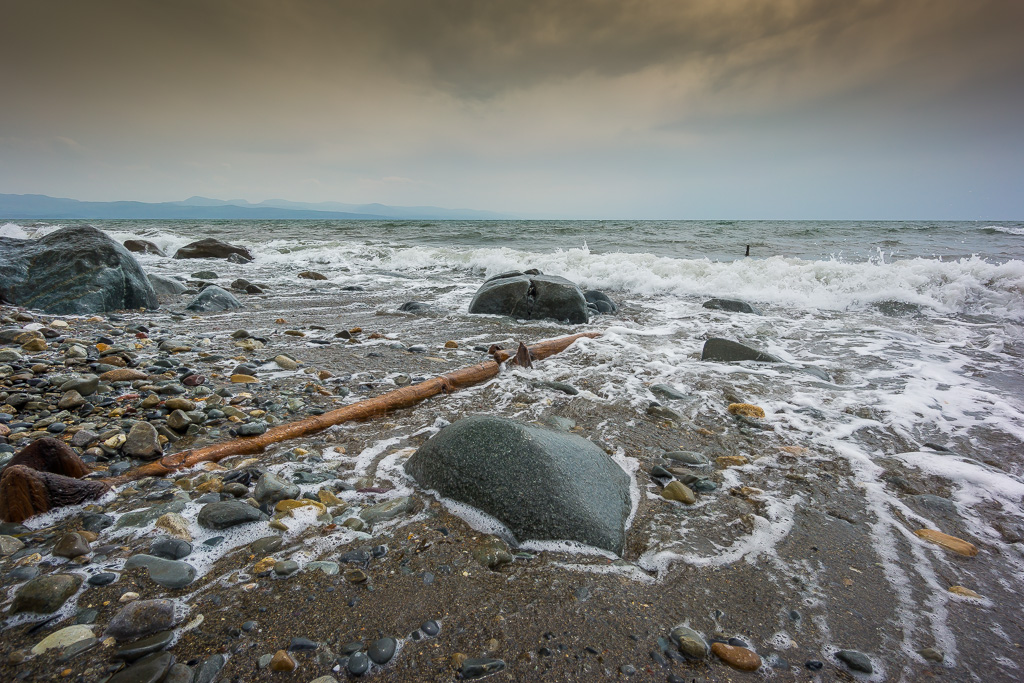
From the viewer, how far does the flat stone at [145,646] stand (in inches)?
47.1

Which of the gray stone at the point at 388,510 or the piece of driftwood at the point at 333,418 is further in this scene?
the piece of driftwood at the point at 333,418

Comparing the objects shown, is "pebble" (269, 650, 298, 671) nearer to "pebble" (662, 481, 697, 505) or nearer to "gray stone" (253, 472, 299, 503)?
"gray stone" (253, 472, 299, 503)

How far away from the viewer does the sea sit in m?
1.96

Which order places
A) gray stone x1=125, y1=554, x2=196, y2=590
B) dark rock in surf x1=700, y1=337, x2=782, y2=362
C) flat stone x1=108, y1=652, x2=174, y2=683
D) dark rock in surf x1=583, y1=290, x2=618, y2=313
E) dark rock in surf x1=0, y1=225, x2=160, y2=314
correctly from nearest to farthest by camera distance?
flat stone x1=108, y1=652, x2=174, y2=683, gray stone x1=125, y1=554, x2=196, y2=590, dark rock in surf x1=700, y1=337, x2=782, y2=362, dark rock in surf x1=0, y1=225, x2=160, y2=314, dark rock in surf x1=583, y1=290, x2=618, y2=313

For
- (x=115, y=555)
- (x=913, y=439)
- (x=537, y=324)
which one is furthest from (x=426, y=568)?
(x=537, y=324)


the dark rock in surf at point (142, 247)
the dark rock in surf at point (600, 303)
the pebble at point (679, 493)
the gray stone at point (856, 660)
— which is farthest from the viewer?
the dark rock in surf at point (142, 247)

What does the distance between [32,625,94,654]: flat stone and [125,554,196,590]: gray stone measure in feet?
0.71

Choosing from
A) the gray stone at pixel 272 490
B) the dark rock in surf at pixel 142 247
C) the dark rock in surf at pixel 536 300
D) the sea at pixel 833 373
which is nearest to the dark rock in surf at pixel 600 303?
the sea at pixel 833 373

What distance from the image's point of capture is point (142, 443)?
2232 mm

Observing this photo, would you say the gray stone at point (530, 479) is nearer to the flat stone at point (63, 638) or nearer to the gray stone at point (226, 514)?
the gray stone at point (226, 514)

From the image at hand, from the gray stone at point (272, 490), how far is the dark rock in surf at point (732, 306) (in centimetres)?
688

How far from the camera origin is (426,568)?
1.66 m

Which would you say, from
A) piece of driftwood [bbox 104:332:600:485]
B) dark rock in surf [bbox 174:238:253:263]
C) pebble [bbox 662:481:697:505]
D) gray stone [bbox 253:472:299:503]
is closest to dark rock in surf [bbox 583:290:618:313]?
piece of driftwood [bbox 104:332:600:485]

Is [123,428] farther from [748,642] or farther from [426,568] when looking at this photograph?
[748,642]
